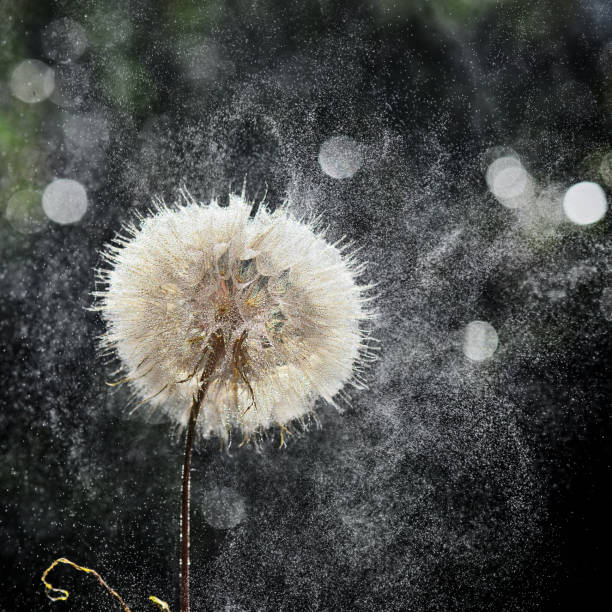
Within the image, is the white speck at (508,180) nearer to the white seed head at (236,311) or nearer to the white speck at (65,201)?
the white seed head at (236,311)

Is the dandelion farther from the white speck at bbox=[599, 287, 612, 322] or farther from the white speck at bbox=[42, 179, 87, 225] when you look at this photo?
the white speck at bbox=[599, 287, 612, 322]

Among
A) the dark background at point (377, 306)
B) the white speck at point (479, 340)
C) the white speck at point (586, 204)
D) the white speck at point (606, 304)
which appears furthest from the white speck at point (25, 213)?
the white speck at point (606, 304)

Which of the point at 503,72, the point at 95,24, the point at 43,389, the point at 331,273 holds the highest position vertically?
the point at 95,24

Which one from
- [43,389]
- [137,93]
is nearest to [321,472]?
[43,389]

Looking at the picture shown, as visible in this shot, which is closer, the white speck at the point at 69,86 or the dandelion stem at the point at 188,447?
the dandelion stem at the point at 188,447

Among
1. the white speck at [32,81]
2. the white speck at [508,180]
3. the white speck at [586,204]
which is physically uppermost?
the white speck at [32,81]

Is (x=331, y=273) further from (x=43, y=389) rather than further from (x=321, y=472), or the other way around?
(x=43, y=389)

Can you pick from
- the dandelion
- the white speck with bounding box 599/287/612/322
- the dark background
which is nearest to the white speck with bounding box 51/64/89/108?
the dark background
